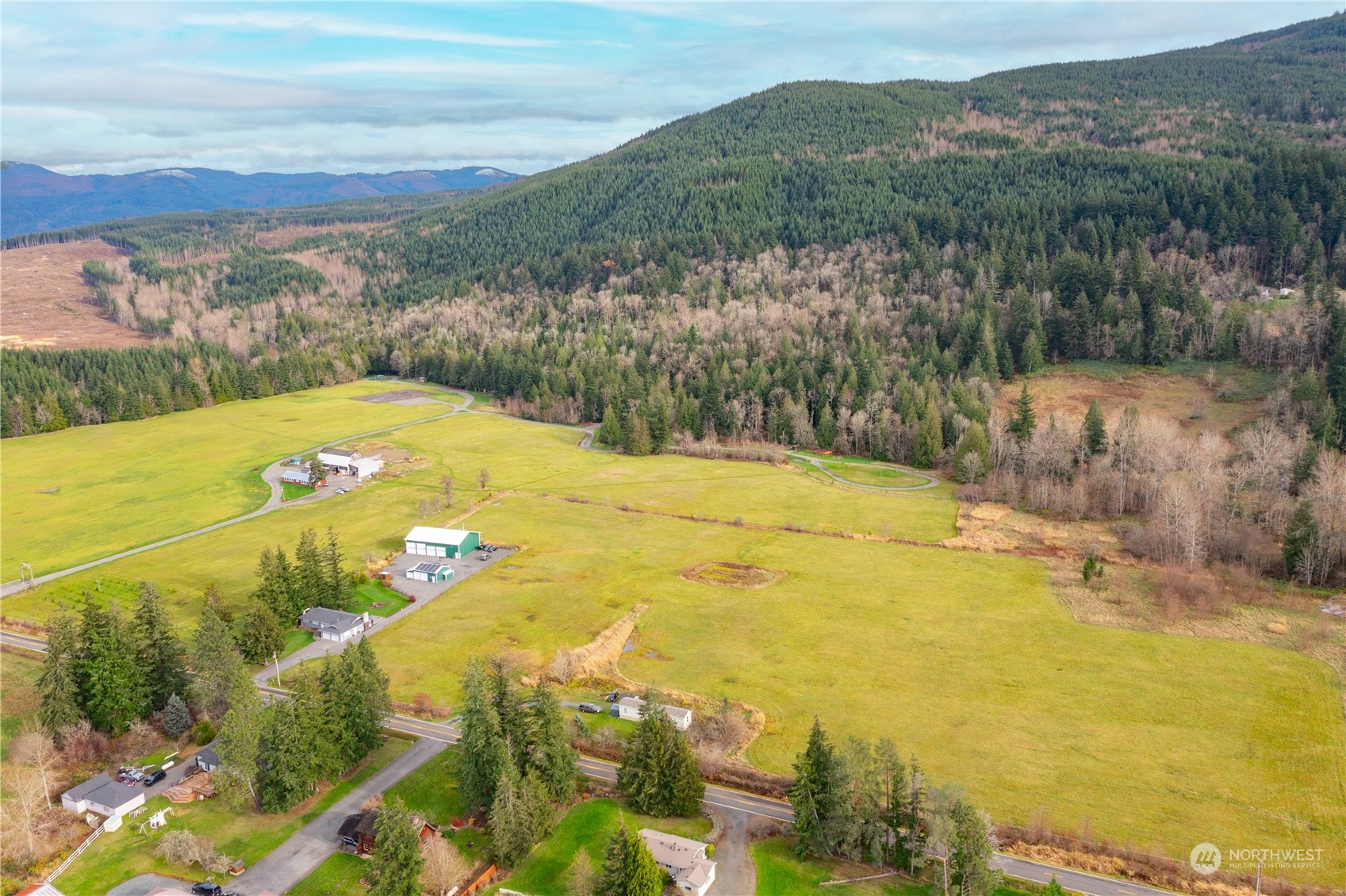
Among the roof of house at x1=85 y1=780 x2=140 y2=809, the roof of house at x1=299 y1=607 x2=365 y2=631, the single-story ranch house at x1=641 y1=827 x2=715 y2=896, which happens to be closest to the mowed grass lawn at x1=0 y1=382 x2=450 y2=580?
the roof of house at x1=299 y1=607 x2=365 y2=631

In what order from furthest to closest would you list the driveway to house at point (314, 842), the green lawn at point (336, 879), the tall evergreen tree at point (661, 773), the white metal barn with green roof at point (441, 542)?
the white metal barn with green roof at point (441, 542), the tall evergreen tree at point (661, 773), the driveway to house at point (314, 842), the green lawn at point (336, 879)

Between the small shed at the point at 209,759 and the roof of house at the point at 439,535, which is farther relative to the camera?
the roof of house at the point at 439,535

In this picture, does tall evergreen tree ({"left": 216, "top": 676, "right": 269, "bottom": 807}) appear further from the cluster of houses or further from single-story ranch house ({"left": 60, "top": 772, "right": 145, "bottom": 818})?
the cluster of houses

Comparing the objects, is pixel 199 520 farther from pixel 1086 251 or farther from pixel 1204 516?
pixel 1086 251

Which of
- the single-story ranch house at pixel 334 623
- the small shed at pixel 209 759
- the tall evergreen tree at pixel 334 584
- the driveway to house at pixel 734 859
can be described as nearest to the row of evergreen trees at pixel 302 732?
the small shed at pixel 209 759

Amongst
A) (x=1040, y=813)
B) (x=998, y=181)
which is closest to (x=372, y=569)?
(x=1040, y=813)

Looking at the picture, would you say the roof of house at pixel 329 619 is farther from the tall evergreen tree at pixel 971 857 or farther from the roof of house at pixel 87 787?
the tall evergreen tree at pixel 971 857
